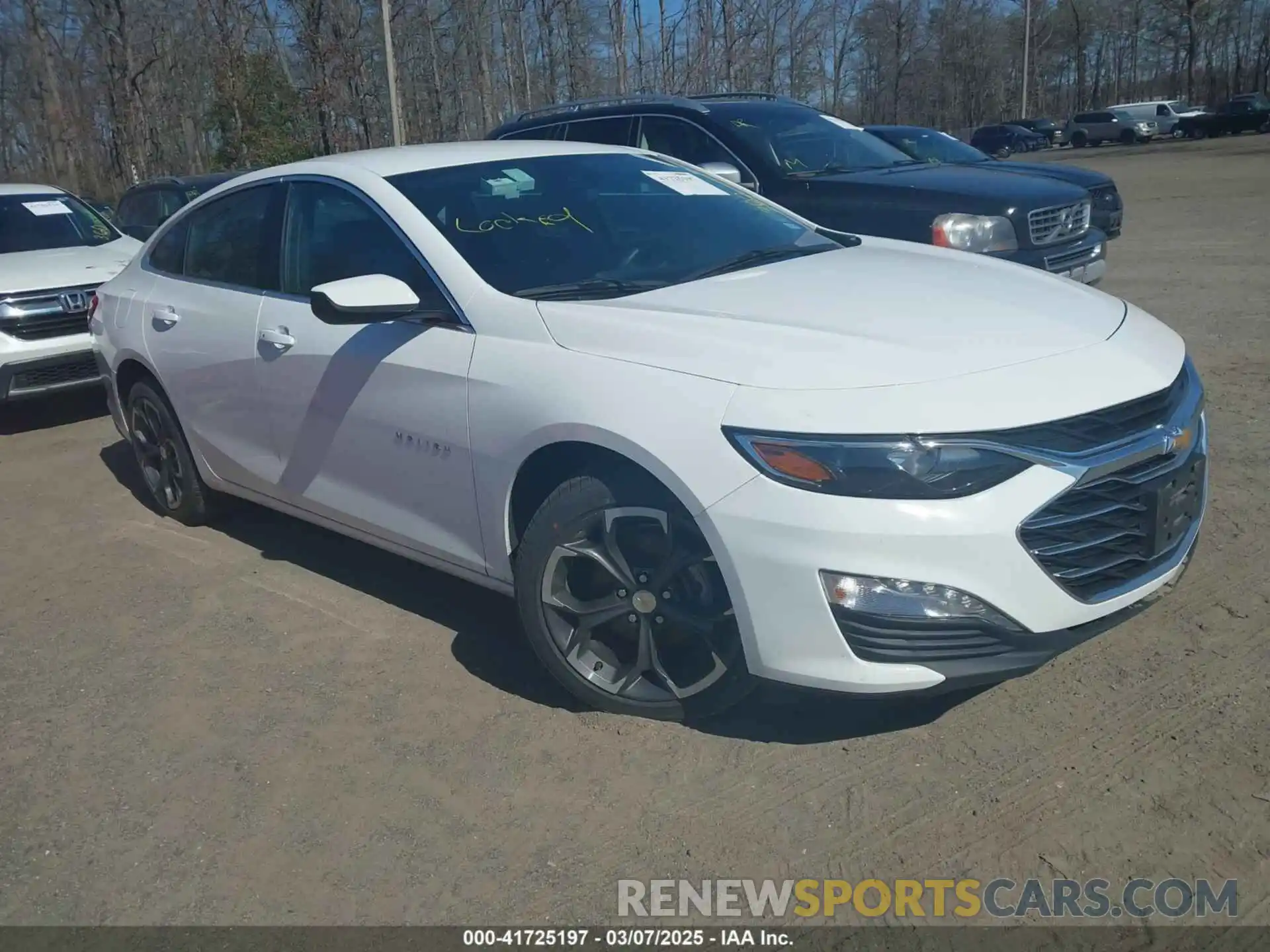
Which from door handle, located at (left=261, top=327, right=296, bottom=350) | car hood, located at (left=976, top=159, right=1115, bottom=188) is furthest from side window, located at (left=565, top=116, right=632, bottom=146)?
door handle, located at (left=261, top=327, right=296, bottom=350)

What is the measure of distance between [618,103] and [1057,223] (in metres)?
3.39

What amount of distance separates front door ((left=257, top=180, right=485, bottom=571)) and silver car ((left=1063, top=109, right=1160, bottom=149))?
52.5 m

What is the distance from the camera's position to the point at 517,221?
407 centimetres

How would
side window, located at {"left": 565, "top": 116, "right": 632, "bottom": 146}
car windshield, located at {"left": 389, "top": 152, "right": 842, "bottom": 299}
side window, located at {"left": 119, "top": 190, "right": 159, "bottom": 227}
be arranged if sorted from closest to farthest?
car windshield, located at {"left": 389, "top": 152, "right": 842, "bottom": 299}, side window, located at {"left": 565, "top": 116, "right": 632, "bottom": 146}, side window, located at {"left": 119, "top": 190, "right": 159, "bottom": 227}

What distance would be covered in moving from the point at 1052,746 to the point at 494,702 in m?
1.70

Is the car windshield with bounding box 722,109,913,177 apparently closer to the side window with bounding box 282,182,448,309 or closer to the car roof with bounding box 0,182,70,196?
the side window with bounding box 282,182,448,309

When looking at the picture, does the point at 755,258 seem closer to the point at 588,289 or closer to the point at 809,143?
the point at 588,289

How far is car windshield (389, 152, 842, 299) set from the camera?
12.7 feet

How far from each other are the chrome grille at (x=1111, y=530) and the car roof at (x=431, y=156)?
101 inches

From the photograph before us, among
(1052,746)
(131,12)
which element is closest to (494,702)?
(1052,746)

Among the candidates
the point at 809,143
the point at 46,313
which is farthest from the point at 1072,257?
the point at 46,313

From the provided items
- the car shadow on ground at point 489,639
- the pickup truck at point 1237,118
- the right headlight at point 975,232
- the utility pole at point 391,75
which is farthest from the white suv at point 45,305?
the pickup truck at point 1237,118

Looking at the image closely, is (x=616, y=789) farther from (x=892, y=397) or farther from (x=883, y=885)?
(x=892, y=397)
